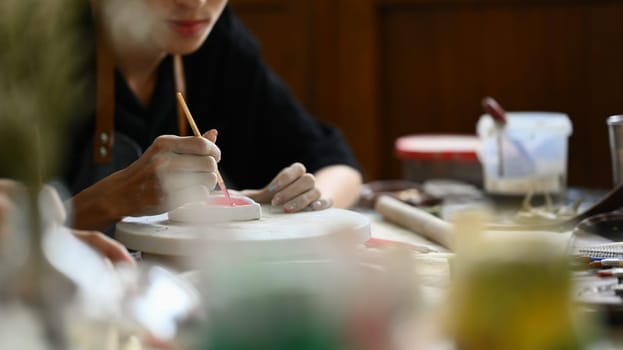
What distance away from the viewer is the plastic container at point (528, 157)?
5.85 feet

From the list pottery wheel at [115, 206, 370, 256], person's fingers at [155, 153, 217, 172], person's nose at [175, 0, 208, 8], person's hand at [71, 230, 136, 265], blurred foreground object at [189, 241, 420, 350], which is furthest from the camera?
person's nose at [175, 0, 208, 8]

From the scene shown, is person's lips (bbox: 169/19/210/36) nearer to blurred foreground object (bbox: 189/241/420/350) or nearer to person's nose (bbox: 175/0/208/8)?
person's nose (bbox: 175/0/208/8)

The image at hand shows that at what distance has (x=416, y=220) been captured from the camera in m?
1.39

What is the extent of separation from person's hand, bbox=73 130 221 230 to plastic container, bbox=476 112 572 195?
832mm

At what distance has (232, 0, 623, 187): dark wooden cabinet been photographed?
2881 millimetres

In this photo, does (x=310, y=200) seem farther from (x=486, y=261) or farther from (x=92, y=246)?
(x=486, y=261)

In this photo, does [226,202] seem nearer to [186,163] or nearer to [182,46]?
[186,163]

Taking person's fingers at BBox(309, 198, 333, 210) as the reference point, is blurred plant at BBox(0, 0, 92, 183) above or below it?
above

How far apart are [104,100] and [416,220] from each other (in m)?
0.54

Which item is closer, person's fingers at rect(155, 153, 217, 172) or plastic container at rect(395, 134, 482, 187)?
Answer: person's fingers at rect(155, 153, 217, 172)

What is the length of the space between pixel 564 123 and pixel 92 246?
50.9 inches

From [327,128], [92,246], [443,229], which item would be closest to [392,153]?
[327,128]

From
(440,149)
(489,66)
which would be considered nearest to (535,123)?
(440,149)

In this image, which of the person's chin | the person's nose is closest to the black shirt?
the person's chin
